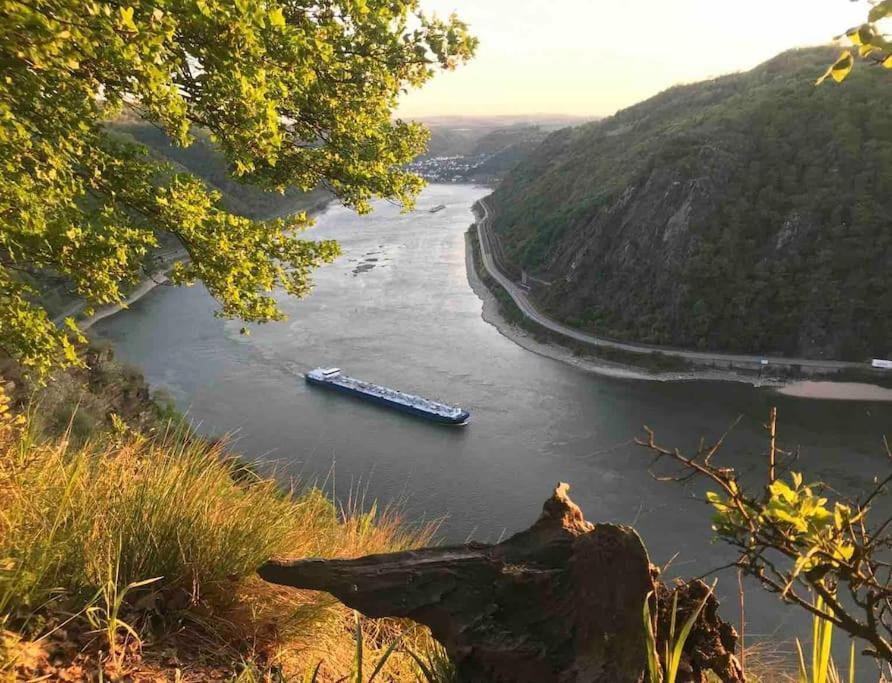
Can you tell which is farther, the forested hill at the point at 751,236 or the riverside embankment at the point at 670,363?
the forested hill at the point at 751,236

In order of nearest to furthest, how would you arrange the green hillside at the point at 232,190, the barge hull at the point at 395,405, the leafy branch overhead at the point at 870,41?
the leafy branch overhead at the point at 870,41, the barge hull at the point at 395,405, the green hillside at the point at 232,190

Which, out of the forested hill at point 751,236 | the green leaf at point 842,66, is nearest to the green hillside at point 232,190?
the forested hill at point 751,236

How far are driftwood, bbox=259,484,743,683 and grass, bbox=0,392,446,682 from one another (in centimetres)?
21

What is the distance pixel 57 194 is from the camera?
333 cm

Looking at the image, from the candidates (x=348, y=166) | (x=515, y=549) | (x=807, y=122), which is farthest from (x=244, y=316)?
(x=807, y=122)

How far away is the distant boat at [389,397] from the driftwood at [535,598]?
2323 centimetres

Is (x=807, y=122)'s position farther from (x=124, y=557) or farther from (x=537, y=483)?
(x=124, y=557)

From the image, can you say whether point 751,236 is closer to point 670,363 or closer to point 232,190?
point 670,363

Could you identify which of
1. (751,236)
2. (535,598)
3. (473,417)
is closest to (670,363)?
(751,236)

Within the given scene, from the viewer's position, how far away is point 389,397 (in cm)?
2731

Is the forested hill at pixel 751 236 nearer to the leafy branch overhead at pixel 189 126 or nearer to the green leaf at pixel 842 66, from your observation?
the leafy branch overhead at pixel 189 126

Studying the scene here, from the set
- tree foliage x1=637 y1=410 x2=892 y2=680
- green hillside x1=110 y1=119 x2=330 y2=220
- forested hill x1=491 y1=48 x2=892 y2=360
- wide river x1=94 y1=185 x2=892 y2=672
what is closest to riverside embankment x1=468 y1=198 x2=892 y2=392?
forested hill x1=491 y1=48 x2=892 y2=360

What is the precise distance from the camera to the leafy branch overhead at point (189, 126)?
99.1 inches

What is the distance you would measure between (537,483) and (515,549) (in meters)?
20.1
